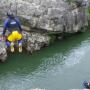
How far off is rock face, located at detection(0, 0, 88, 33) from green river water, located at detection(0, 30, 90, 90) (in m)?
2.42

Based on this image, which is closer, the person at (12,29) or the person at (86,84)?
the person at (86,84)

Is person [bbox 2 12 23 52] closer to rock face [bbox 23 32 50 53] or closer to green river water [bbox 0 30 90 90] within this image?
green river water [bbox 0 30 90 90]

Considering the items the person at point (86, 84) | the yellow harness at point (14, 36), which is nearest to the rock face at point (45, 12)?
the yellow harness at point (14, 36)

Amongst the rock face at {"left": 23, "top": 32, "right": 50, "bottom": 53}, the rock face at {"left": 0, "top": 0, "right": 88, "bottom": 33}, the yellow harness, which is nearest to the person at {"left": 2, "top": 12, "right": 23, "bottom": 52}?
the yellow harness

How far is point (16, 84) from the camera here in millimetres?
32594

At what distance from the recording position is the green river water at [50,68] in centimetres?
3247

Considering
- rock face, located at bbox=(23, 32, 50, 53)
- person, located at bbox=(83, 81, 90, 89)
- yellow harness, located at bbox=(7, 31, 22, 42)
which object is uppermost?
yellow harness, located at bbox=(7, 31, 22, 42)

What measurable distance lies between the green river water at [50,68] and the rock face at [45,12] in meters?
2.42

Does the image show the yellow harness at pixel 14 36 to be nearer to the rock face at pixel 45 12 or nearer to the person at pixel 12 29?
the person at pixel 12 29

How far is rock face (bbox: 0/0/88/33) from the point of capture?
39.5 meters

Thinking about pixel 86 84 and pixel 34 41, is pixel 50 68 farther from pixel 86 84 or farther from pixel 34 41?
pixel 86 84

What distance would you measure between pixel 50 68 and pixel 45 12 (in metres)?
7.11

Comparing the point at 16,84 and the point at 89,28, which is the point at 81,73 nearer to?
the point at 16,84

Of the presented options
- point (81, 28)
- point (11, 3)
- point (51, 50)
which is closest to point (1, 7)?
point (11, 3)
